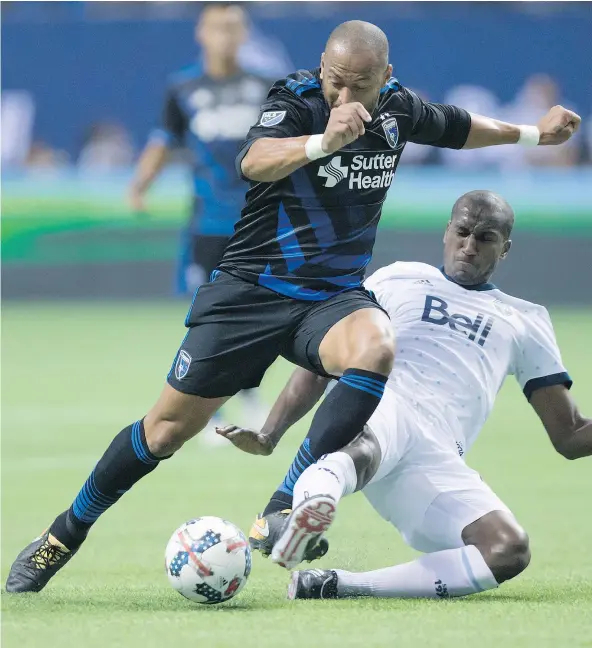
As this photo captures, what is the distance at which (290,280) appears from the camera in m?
5.29

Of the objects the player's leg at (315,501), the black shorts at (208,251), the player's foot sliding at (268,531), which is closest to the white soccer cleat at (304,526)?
the player's leg at (315,501)

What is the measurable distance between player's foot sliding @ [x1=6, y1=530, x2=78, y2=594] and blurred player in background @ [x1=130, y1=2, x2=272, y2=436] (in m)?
4.28

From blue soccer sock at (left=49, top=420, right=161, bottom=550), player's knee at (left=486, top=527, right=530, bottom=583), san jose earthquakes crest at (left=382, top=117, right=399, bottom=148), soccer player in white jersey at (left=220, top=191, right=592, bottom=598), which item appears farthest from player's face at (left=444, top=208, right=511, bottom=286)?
blue soccer sock at (left=49, top=420, right=161, bottom=550)

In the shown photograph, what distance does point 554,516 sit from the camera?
708cm

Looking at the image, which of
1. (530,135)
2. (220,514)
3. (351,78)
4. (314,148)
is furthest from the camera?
(220,514)

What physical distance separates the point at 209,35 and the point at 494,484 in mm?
3818

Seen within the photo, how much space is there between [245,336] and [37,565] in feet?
4.02

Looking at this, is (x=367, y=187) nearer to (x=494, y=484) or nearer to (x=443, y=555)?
(x=443, y=555)

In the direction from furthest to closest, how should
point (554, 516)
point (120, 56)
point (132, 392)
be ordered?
point (120, 56)
point (132, 392)
point (554, 516)

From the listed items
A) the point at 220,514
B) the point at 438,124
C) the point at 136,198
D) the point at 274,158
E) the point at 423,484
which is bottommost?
the point at 220,514

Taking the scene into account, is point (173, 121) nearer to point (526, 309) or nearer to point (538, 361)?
point (526, 309)

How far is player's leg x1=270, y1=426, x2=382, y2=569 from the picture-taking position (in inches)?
174

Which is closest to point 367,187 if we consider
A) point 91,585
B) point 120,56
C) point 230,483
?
point 91,585

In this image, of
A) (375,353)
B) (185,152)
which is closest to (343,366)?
(375,353)
